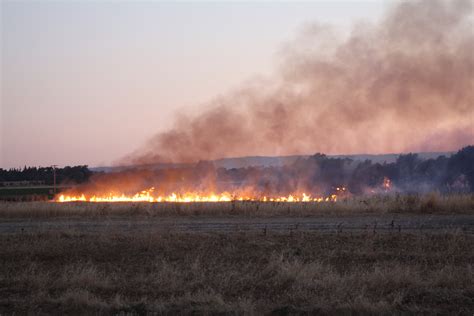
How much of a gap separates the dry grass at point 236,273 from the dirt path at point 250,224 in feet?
8.81

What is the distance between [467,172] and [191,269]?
64.6 metres

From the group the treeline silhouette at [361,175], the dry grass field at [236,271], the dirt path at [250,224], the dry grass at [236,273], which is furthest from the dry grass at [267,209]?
the treeline silhouette at [361,175]

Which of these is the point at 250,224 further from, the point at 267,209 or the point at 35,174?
the point at 35,174

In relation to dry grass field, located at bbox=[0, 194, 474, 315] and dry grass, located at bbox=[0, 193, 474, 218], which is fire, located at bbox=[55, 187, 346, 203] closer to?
dry grass, located at bbox=[0, 193, 474, 218]

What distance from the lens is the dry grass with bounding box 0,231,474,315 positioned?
36.4 ft

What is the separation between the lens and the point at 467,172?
70.7 meters

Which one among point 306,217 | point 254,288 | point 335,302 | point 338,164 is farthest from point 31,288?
point 338,164

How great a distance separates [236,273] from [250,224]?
11.7 meters

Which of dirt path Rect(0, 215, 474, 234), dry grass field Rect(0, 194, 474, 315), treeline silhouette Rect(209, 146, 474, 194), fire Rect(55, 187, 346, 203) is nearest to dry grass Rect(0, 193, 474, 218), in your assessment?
dirt path Rect(0, 215, 474, 234)

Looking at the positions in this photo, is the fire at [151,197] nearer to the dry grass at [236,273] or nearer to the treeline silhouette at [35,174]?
the dry grass at [236,273]

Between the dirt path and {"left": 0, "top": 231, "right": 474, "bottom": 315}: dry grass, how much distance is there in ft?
8.81

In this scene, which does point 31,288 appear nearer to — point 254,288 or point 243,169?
point 254,288

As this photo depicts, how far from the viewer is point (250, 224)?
2555cm

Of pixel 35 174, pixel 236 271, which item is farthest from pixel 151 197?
pixel 35 174
